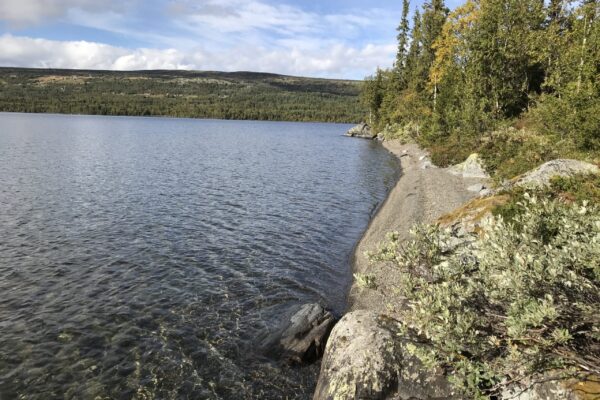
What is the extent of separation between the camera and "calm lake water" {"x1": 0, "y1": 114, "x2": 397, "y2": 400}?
12.5m

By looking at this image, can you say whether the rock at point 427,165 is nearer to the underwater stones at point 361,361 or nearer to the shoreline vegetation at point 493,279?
the shoreline vegetation at point 493,279

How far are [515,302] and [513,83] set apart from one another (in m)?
52.8

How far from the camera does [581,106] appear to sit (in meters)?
27.0

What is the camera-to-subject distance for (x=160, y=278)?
19125 mm

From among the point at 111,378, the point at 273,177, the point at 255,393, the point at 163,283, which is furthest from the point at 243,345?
the point at 273,177

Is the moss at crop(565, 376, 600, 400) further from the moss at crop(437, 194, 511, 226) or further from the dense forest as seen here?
the moss at crop(437, 194, 511, 226)

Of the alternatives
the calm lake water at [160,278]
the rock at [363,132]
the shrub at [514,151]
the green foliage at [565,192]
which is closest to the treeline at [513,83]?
the shrub at [514,151]

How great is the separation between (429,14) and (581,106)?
169 ft

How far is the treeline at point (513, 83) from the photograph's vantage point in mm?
28219

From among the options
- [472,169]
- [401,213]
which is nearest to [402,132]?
[472,169]

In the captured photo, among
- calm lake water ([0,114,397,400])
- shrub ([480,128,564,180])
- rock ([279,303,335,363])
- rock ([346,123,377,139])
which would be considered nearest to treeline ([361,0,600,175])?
shrub ([480,128,564,180])

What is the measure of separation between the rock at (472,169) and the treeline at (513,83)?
105 cm

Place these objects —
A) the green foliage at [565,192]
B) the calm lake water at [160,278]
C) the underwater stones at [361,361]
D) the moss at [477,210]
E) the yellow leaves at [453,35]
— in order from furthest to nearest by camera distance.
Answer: the yellow leaves at [453,35]
the moss at [477,210]
the green foliage at [565,192]
the calm lake water at [160,278]
the underwater stones at [361,361]

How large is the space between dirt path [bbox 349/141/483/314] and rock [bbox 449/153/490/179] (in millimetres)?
985
